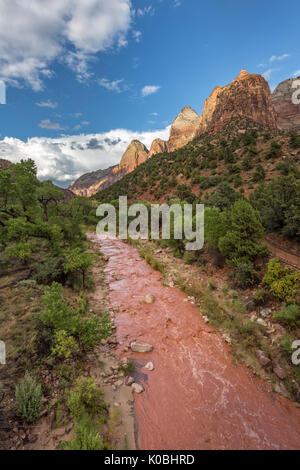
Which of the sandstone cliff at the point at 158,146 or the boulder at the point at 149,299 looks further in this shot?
the sandstone cliff at the point at 158,146

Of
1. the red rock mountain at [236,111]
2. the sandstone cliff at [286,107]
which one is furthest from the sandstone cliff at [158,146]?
the sandstone cliff at [286,107]

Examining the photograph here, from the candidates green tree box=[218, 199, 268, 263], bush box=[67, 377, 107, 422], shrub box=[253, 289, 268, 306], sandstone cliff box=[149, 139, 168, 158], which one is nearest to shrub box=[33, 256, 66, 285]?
bush box=[67, 377, 107, 422]

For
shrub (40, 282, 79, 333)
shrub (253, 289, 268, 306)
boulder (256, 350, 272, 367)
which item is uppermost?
shrub (40, 282, 79, 333)

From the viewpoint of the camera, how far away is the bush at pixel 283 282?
392 inches

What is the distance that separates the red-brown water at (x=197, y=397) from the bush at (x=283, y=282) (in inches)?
163

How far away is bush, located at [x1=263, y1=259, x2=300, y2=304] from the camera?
9953mm

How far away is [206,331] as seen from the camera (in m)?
10.7

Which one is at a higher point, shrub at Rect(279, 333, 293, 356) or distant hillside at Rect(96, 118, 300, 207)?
distant hillside at Rect(96, 118, 300, 207)

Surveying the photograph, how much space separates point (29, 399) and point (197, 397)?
228 inches

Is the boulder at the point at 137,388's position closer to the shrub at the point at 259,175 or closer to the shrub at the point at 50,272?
the shrub at the point at 50,272

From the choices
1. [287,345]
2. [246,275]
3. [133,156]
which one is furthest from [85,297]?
[133,156]

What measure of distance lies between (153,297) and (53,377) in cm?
840

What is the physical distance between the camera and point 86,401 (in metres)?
6.02

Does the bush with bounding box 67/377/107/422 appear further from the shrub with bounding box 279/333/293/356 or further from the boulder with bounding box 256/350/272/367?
the shrub with bounding box 279/333/293/356
